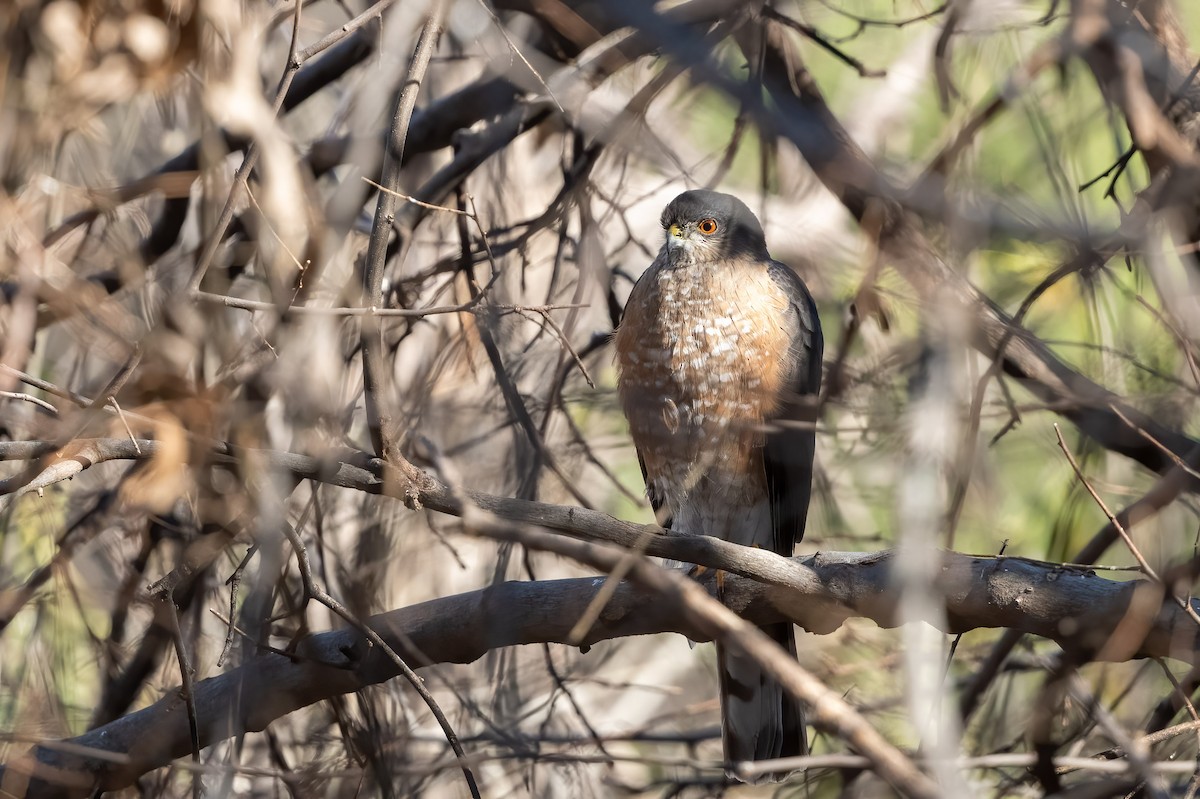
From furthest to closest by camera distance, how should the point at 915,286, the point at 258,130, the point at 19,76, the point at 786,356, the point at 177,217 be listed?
the point at 177,217, the point at 786,356, the point at 19,76, the point at 258,130, the point at 915,286

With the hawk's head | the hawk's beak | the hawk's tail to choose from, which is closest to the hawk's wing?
the hawk's head

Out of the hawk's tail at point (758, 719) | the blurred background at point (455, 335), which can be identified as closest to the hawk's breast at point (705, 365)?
the blurred background at point (455, 335)

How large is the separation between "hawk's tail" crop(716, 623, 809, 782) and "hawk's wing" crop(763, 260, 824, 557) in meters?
0.48

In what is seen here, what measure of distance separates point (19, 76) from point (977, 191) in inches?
103

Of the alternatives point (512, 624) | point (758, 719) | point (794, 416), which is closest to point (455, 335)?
point (794, 416)

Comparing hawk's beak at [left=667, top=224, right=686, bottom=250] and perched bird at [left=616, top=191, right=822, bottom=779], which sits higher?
hawk's beak at [left=667, top=224, right=686, bottom=250]

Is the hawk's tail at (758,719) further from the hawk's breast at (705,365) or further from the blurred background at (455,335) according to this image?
the hawk's breast at (705,365)

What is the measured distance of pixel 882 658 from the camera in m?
4.29

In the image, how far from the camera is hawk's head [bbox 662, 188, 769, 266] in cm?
427

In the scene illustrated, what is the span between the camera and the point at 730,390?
401 centimetres

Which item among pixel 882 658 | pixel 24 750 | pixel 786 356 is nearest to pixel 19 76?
pixel 24 750

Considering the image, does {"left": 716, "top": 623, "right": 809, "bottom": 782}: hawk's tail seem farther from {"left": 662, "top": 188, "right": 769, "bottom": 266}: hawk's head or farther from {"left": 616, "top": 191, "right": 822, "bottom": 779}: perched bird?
{"left": 662, "top": 188, "right": 769, "bottom": 266}: hawk's head

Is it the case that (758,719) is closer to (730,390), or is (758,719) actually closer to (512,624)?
(730,390)

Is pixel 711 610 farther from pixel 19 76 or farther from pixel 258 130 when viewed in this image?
pixel 19 76
